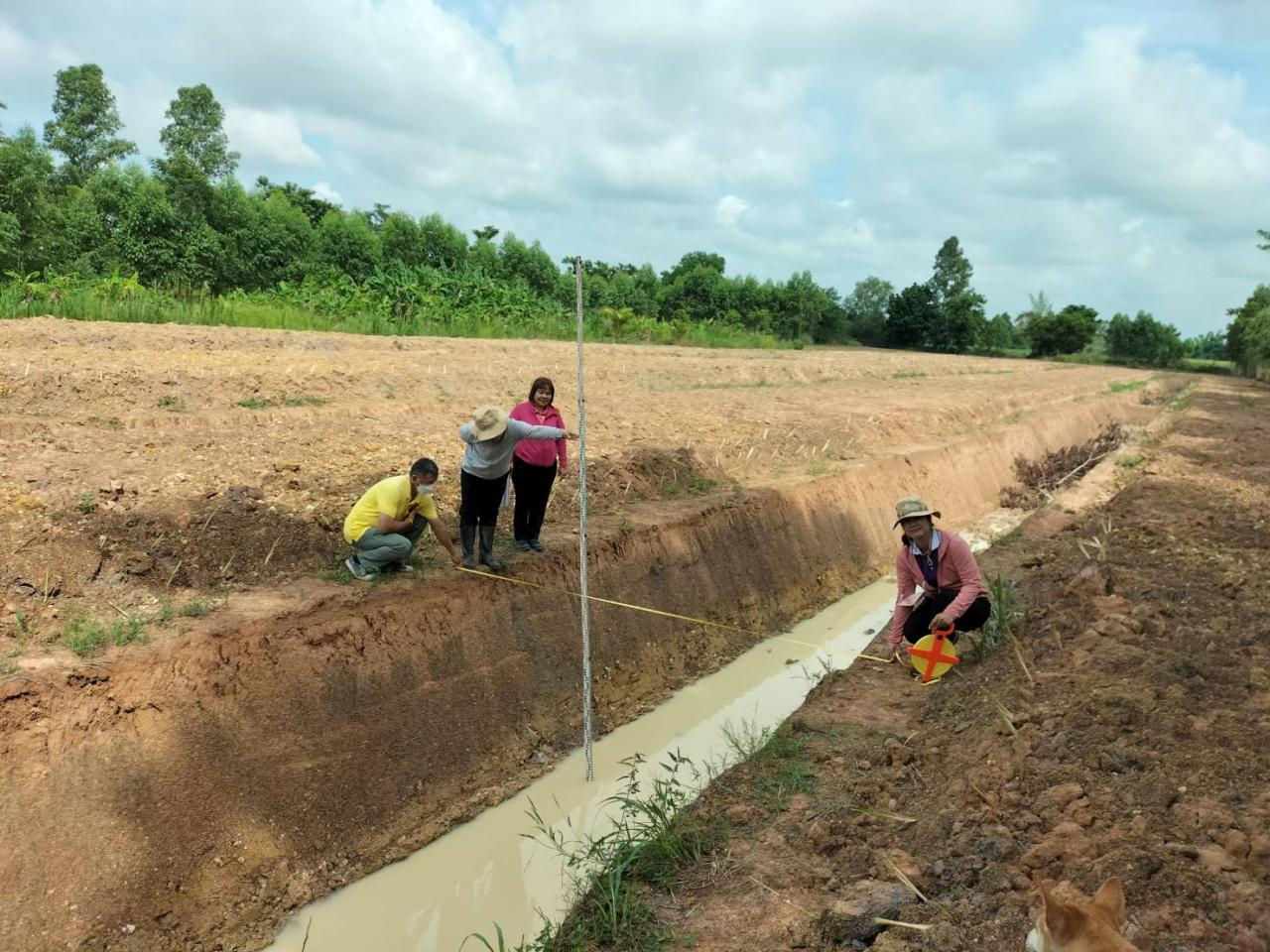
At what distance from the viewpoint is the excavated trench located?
14.2ft

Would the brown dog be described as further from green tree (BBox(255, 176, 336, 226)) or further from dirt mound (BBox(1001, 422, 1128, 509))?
green tree (BBox(255, 176, 336, 226))

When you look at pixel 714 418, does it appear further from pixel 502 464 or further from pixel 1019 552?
pixel 502 464

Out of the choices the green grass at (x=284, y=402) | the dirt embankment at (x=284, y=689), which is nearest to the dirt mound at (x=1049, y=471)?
the dirt embankment at (x=284, y=689)

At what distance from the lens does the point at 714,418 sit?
14.6 metres

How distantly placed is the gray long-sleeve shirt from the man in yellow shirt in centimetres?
37

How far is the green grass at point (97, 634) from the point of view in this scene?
5.05 m

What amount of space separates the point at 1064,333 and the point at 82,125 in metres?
64.8

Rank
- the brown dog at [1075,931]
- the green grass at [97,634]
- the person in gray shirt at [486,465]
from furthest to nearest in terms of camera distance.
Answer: the person in gray shirt at [486,465] → the green grass at [97,634] → the brown dog at [1075,931]

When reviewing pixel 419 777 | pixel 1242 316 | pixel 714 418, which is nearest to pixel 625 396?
pixel 714 418

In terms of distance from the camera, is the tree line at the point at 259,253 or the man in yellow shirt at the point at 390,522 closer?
the man in yellow shirt at the point at 390,522

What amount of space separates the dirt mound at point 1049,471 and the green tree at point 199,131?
4052 cm

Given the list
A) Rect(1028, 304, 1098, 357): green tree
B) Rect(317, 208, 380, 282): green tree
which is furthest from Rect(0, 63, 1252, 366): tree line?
Rect(1028, 304, 1098, 357): green tree

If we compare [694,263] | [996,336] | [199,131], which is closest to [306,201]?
[199,131]

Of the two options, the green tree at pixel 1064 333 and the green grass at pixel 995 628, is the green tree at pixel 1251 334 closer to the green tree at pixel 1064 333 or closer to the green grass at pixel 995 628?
the green tree at pixel 1064 333
